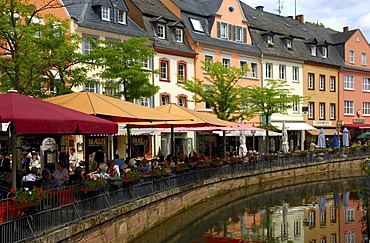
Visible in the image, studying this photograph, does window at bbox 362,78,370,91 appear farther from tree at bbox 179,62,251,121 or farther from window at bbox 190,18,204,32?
tree at bbox 179,62,251,121

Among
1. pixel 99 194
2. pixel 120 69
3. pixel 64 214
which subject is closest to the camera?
pixel 64 214

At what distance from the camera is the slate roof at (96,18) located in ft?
103

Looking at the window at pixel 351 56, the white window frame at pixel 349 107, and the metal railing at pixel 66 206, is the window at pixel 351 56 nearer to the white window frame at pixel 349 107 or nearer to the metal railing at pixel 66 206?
the white window frame at pixel 349 107

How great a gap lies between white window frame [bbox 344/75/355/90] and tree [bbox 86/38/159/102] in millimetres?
34353

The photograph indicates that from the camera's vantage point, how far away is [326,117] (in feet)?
169

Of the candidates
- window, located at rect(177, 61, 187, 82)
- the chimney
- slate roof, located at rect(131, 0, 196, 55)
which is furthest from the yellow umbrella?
the chimney

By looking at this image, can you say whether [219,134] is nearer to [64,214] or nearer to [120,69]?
[120,69]

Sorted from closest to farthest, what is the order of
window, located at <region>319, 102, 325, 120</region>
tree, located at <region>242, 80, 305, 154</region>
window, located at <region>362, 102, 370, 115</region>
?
tree, located at <region>242, 80, 305, 154</region>, window, located at <region>319, 102, 325, 120</region>, window, located at <region>362, 102, 370, 115</region>

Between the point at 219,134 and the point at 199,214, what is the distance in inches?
766

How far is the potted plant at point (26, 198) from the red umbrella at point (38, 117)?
47.4 inches

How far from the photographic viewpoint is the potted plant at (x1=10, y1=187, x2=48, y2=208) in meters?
9.97

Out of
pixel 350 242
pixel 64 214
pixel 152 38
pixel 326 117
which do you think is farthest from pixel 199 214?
pixel 326 117

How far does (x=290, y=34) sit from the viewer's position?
50281 millimetres

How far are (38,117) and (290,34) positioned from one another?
42866mm
